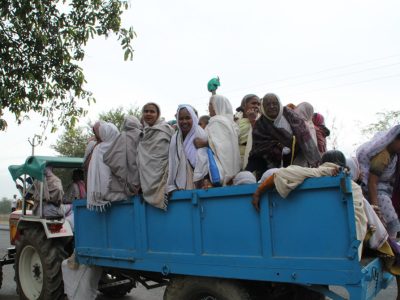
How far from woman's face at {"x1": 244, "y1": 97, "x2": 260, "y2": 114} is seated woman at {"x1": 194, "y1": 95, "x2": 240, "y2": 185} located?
16.0 inches

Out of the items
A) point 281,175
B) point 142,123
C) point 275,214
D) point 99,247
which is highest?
point 142,123

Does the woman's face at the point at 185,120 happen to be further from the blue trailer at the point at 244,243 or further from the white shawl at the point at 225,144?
the blue trailer at the point at 244,243

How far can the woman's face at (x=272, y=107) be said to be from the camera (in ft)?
12.7

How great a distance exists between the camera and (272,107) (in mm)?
3857

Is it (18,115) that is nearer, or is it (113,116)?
(18,115)

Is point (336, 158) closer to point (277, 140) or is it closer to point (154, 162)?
point (277, 140)

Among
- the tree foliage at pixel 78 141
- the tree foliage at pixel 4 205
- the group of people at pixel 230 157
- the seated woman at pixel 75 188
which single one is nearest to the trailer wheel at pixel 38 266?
the seated woman at pixel 75 188

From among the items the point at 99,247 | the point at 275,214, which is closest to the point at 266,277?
the point at 275,214

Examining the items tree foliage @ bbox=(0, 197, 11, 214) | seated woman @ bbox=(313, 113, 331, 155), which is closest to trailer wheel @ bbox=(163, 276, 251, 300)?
seated woman @ bbox=(313, 113, 331, 155)

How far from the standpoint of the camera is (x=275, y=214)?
3178 mm

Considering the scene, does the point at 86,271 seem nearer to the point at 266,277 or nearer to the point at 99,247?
the point at 99,247

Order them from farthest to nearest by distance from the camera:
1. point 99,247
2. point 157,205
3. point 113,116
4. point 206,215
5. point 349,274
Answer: point 113,116 < point 99,247 < point 157,205 < point 206,215 < point 349,274

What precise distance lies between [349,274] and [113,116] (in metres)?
29.3

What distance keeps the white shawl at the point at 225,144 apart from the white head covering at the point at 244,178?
14 cm
